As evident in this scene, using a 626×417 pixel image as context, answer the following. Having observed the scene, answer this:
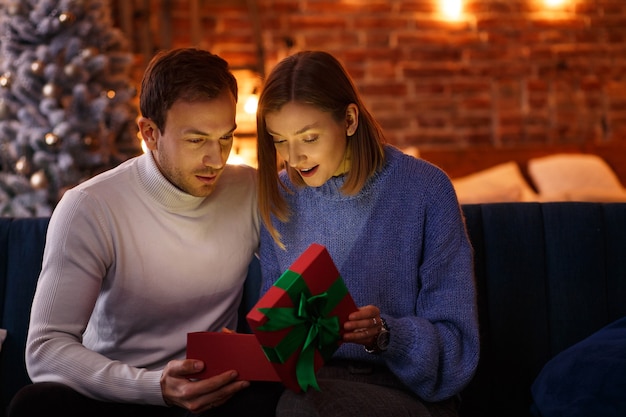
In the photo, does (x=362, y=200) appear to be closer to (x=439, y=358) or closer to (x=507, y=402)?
(x=439, y=358)

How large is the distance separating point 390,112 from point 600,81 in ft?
4.56

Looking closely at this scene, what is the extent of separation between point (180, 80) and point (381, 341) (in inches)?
28.4

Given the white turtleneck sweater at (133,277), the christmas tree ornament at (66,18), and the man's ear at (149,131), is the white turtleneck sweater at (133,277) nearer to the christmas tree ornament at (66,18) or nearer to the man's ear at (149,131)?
the man's ear at (149,131)

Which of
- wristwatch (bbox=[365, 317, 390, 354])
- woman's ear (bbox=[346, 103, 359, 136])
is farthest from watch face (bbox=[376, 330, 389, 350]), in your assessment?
woman's ear (bbox=[346, 103, 359, 136])

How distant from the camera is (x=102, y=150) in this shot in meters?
3.24

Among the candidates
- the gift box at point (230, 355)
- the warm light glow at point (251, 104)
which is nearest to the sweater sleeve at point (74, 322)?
the gift box at point (230, 355)

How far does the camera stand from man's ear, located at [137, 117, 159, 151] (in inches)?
69.2

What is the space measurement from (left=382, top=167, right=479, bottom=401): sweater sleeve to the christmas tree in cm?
196

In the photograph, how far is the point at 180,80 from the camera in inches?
66.6

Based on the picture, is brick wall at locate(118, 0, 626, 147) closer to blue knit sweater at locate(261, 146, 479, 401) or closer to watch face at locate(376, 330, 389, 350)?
blue knit sweater at locate(261, 146, 479, 401)

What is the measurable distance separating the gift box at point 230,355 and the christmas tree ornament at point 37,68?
206 cm

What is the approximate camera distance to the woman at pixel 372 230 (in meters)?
1.54

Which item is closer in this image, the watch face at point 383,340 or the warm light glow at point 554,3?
the watch face at point 383,340

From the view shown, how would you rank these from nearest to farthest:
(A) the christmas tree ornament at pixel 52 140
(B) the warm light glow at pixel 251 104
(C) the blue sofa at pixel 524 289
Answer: (C) the blue sofa at pixel 524 289
(A) the christmas tree ornament at pixel 52 140
(B) the warm light glow at pixel 251 104
